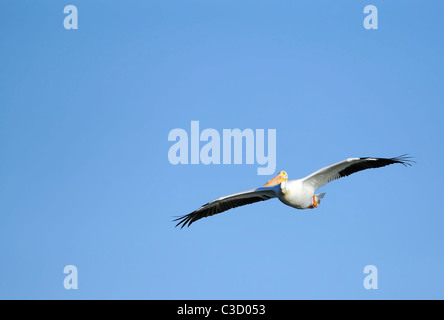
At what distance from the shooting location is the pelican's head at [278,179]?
12555mm

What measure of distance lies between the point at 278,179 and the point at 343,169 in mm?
1551

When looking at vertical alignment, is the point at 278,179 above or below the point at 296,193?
above

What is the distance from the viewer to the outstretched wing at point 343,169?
1171 centimetres

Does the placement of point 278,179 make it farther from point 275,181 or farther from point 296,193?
point 296,193

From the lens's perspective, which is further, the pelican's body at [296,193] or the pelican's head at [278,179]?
the pelican's head at [278,179]

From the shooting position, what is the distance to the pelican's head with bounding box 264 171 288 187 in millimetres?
12555

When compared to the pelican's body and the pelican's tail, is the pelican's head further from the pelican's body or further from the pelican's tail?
the pelican's tail

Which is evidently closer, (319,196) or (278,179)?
(319,196)

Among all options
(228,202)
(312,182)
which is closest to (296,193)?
(312,182)

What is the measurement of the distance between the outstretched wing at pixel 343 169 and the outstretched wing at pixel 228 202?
103 centimetres

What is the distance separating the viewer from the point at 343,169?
11992 millimetres

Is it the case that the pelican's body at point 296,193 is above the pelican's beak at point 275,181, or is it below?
below

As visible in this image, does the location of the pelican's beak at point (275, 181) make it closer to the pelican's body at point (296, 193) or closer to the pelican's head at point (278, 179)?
the pelican's head at point (278, 179)
